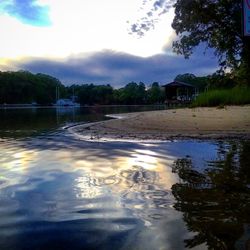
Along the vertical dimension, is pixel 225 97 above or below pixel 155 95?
below

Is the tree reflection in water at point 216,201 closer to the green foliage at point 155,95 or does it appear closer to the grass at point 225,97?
the grass at point 225,97

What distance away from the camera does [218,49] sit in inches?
695

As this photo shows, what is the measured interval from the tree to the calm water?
8.31m

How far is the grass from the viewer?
89.5ft

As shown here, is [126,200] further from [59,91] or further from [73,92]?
[73,92]

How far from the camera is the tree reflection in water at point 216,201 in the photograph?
3889mm

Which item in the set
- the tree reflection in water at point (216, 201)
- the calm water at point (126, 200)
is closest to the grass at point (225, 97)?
the calm water at point (126, 200)

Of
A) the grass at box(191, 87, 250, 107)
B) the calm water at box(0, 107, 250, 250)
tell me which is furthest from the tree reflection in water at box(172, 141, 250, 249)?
the grass at box(191, 87, 250, 107)

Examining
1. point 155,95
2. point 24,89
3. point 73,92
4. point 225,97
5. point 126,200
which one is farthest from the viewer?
point 73,92

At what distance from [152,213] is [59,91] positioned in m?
150

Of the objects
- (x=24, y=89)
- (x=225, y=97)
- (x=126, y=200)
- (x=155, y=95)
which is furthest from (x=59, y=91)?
(x=126, y=200)

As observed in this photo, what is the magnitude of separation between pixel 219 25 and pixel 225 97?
496 inches

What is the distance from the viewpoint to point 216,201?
16.9 feet

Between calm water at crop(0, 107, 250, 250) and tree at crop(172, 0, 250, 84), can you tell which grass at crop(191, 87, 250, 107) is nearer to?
tree at crop(172, 0, 250, 84)
